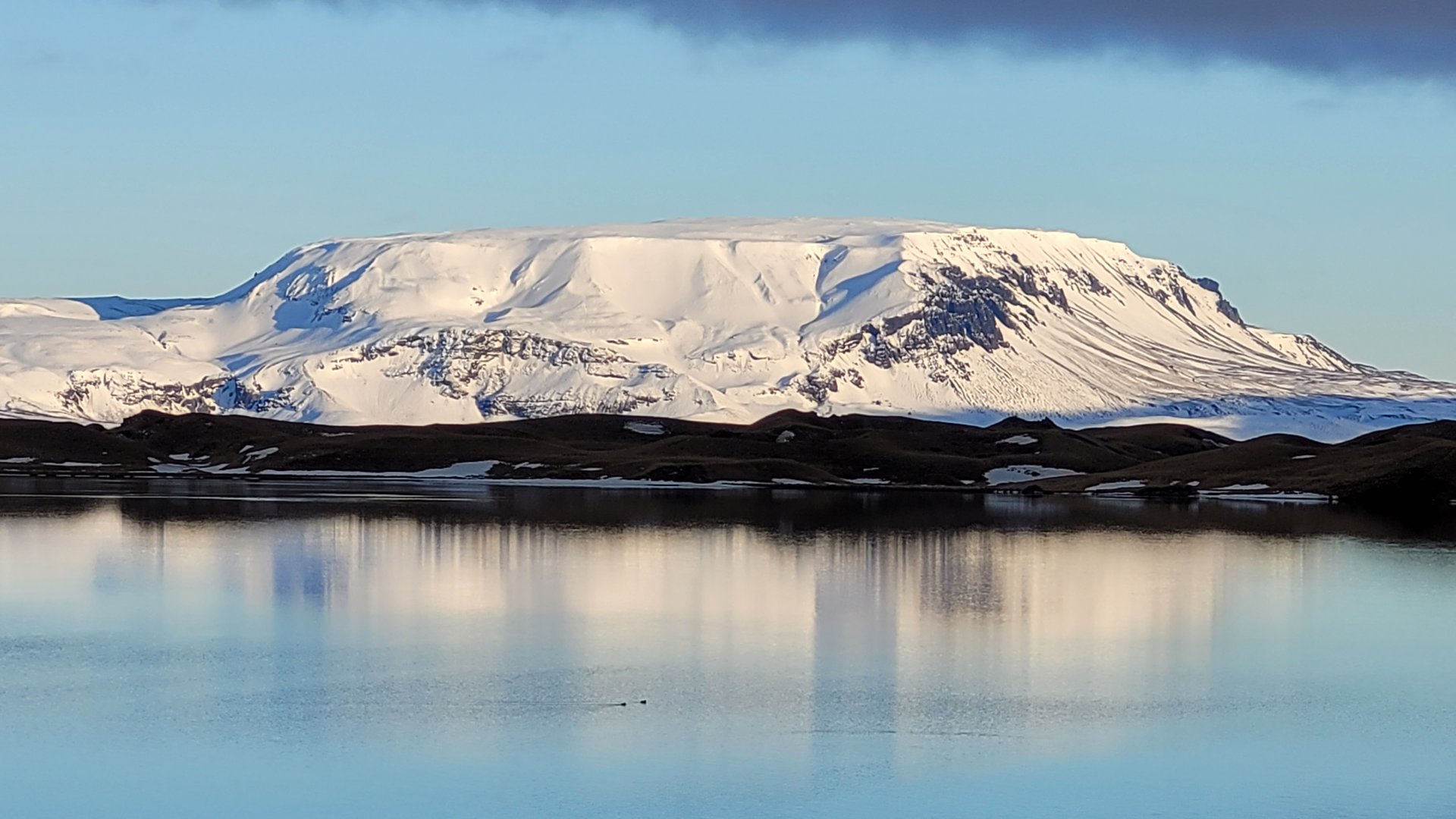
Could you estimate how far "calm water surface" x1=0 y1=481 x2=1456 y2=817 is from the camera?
26.9 m

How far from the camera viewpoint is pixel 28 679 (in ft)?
114

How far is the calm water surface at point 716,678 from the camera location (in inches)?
1057

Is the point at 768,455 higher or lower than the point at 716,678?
higher

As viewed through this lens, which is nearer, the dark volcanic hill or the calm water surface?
the calm water surface

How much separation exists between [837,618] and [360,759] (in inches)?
695

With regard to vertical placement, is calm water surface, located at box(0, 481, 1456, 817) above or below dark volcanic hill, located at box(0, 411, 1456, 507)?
below

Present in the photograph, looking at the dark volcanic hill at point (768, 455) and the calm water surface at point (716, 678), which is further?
the dark volcanic hill at point (768, 455)

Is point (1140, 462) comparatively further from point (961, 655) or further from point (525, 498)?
point (961, 655)

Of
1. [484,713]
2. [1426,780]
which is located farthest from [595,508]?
[1426,780]

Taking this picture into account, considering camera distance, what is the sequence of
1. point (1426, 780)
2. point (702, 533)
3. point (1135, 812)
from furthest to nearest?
point (702, 533), point (1426, 780), point (1135, 812)

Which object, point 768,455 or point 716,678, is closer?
point 716,678

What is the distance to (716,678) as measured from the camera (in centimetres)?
3566

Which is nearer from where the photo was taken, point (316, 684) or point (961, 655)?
point (316, 684)

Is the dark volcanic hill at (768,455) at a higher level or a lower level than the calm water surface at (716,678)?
higher
